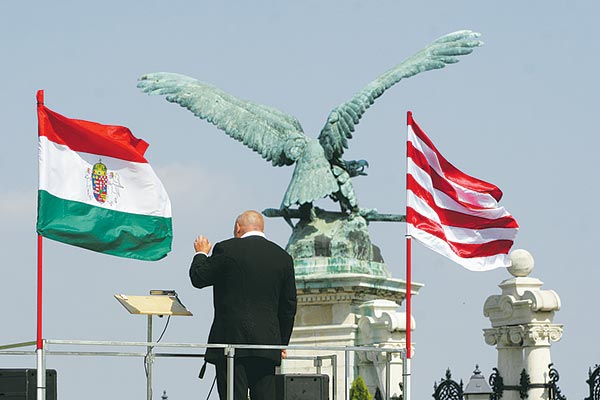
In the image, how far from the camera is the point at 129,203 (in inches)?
543

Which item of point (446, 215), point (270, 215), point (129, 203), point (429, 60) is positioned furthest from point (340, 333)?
point (129, 203)

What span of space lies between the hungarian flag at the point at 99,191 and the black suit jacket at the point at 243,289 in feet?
2.77

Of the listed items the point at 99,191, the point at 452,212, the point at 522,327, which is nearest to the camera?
the point at 99,191

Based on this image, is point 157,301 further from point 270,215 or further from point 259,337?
point 270,215

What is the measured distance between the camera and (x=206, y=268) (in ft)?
43.0

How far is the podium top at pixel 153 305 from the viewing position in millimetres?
13500

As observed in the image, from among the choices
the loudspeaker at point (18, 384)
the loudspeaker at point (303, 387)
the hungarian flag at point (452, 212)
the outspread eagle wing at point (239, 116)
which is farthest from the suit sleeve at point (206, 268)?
the outspread eagle wing at point (239, 116)

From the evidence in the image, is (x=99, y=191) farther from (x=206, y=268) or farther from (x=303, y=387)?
(x=303, y=387)

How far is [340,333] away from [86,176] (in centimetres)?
2222

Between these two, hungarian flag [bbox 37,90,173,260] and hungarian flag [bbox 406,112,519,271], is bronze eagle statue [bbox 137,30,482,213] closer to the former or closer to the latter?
hungarian flag [bbox 406,112,519,271]

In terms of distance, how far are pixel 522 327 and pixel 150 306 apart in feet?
48.5

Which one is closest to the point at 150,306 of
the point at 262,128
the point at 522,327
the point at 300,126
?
the point at 522,327

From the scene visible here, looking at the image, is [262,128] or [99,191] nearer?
[99,191]

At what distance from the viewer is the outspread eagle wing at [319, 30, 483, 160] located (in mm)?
35375
